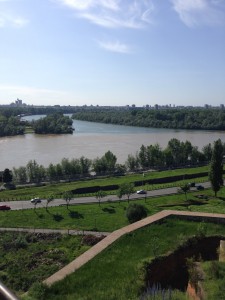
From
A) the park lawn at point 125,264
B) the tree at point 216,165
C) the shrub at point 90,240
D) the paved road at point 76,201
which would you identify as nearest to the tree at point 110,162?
the paved road at point 76,201

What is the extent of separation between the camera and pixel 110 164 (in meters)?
32.1

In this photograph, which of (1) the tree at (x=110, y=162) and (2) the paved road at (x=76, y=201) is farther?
(1) the tree at (x=110, y=162)

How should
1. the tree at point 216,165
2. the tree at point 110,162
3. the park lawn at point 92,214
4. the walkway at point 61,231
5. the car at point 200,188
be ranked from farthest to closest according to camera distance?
the tree at point 110,162 → the car at point 200,188 → the tree at point 216,165 → the park lawn at point 92,214 → the walkway at point 61,231

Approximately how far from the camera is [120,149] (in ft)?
141

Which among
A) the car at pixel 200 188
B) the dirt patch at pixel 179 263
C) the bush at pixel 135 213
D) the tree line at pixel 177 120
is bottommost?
the car at pixel 200 188

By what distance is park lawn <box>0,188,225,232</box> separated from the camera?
15060 mm

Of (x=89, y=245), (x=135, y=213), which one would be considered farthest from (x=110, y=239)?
(x=135, y=213)

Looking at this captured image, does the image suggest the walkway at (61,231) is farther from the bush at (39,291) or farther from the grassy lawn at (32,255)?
the bush at (39,291)

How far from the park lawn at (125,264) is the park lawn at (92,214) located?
538 centimetres

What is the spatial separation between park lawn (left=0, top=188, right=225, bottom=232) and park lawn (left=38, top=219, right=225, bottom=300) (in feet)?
17.6

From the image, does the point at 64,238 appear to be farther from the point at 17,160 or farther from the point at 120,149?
the point at 120,149

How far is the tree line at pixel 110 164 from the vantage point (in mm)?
29484

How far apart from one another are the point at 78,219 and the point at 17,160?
70.3ft

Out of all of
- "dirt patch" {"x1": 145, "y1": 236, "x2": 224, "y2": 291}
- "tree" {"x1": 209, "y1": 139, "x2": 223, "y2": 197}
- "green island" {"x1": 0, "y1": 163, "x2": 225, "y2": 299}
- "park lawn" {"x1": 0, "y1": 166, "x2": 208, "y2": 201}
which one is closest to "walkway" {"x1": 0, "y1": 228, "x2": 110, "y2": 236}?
"green island" {"x1": 0, "y1": 163, "x2": 225, "y2": 299}
